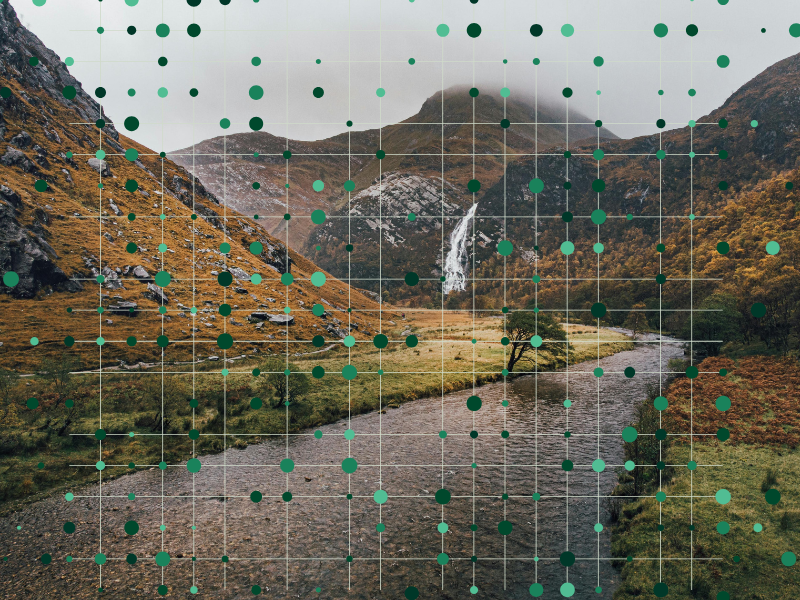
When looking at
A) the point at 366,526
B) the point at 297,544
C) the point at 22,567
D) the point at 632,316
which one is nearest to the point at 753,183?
the point at 632,316

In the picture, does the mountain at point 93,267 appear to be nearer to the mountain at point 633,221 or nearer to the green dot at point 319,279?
the mountain at point 633,221

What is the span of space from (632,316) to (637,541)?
13175 mm

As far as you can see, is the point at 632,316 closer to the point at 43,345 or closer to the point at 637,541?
the point at 637,541

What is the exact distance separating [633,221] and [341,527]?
119 feet

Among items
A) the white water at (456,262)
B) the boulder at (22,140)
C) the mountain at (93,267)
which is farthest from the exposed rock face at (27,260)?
the white water at (456,262)

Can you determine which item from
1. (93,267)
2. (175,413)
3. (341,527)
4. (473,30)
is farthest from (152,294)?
(473,30)

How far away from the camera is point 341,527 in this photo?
14.8 m

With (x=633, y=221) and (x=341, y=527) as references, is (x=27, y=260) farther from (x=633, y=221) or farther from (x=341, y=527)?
(x=633, y=221)

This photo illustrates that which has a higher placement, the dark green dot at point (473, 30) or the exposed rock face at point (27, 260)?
the dark green dot at point (473, 30)

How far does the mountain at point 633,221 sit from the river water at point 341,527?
4.91 meters

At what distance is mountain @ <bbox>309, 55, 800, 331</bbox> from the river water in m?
4.91

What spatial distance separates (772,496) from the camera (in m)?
8.89

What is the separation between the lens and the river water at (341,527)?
1189 centimetres

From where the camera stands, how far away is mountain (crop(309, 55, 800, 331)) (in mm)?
12690
